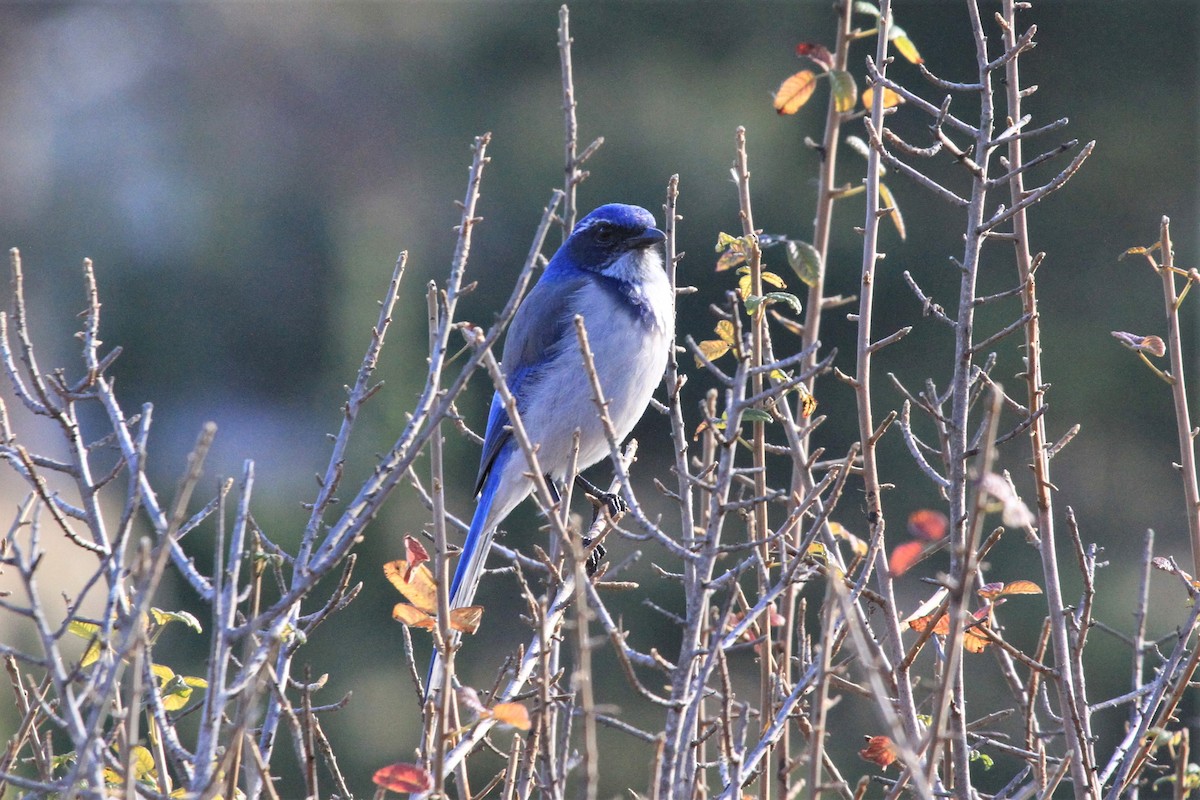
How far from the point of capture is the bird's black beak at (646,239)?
3797mm

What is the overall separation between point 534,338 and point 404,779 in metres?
2.48

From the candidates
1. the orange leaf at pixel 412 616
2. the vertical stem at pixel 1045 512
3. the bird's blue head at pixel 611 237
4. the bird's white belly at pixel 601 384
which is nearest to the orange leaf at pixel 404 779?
the orange leaf at pixel 412 616

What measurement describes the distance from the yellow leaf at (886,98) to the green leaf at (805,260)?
1.17 ft

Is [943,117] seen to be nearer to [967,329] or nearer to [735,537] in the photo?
[967,329]

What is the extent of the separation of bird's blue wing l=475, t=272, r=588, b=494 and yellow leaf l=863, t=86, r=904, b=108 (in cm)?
175

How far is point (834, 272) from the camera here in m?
9.56

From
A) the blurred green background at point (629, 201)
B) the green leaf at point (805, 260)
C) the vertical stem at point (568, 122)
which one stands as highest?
the vertical stem at point (568, 122)

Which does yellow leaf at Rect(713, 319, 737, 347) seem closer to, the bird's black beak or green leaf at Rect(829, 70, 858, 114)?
green leaf at Rect(829, 70, 858, 114)

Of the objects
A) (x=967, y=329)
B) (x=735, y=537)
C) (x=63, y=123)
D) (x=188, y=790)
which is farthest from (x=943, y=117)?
(x=63, y=123)

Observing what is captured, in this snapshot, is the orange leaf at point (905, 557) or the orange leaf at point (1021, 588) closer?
the orange leaf at point (905, 557)

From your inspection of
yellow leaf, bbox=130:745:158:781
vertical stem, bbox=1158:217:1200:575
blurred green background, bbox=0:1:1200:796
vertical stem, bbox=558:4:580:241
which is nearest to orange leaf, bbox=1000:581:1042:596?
vertical stem, bbox=1158:217:1200:575

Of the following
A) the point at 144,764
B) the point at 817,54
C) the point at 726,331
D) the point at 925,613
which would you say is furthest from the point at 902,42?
the point at 144,764

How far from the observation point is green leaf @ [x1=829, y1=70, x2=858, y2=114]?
180 cm

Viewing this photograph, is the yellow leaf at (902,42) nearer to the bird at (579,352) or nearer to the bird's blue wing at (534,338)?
the bird at (579,352)
